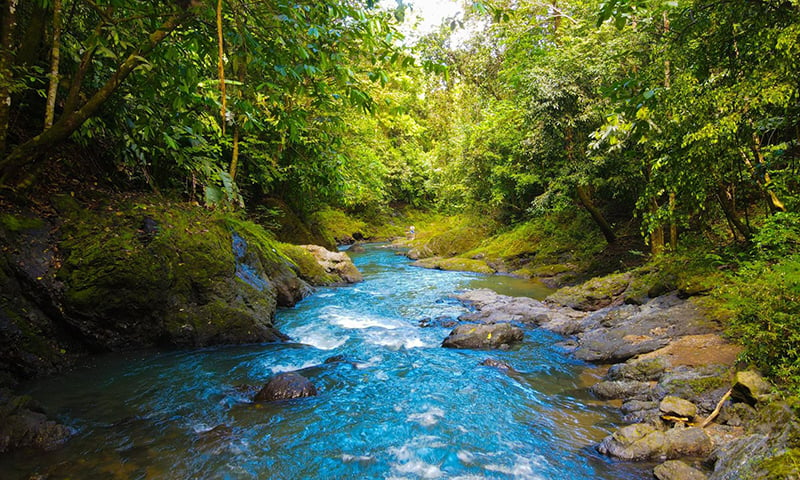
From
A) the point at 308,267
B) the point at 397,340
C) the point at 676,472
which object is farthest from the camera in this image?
the point at 308,267

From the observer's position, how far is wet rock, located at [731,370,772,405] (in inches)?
146

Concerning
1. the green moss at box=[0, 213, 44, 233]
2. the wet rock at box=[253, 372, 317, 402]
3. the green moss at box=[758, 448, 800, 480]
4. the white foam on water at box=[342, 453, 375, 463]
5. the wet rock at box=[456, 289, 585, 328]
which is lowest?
the wet rock at box=[456, 289, 585, 328]

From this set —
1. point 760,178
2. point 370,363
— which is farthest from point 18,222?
point 760,178

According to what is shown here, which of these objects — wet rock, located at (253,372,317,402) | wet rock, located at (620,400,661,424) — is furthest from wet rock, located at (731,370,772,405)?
wet rock, located at (253,372,317,402)

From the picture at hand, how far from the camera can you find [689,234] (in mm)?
8648

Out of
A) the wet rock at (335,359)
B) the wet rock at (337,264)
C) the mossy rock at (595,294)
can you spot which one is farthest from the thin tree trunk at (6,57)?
the mossy rock at (595,294)

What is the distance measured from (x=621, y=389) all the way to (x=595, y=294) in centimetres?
504

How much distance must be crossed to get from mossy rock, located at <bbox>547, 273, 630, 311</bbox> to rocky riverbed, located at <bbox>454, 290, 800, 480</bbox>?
4.47 ft

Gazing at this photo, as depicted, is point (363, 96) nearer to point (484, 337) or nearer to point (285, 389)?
point (285, 389)

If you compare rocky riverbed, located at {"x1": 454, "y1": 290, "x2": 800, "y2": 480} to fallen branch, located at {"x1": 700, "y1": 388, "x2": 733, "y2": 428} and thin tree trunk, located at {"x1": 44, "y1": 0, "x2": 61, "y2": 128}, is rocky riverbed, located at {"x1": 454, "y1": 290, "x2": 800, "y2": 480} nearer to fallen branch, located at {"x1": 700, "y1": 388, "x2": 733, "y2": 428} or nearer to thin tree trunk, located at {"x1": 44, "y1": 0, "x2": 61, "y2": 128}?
fallen branch, located at {"x1": 700, "y1": 388, "x2": 733, "y2": 428}

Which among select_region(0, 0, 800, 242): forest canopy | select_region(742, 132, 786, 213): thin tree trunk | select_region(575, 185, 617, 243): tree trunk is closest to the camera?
select_region(0, 0, 800, 242): forest canopy

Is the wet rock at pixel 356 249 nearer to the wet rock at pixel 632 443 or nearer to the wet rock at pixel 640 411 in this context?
the wet rock at pixel 640 411

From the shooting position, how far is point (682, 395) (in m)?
4.43

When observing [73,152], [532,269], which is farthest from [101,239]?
[532,269]
